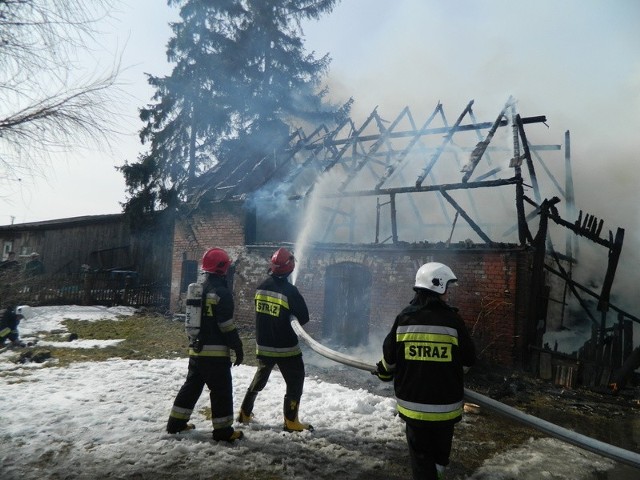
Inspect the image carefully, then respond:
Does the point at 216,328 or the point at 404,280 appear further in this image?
the point at 404,280

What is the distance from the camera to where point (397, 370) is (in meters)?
2.96

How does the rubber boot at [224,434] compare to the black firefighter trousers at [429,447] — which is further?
the rubber boot at [224,434]

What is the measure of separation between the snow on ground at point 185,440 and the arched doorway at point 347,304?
4038mm

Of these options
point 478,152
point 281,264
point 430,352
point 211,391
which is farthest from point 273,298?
point 478,152

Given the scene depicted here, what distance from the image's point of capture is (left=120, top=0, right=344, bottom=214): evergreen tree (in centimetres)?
1731

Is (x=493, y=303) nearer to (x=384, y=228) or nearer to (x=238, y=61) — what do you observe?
(x=384, y=228)

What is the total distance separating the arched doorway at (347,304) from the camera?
9938mm

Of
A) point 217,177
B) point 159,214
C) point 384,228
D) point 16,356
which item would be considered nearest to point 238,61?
point 217,177

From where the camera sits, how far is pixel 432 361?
277cm

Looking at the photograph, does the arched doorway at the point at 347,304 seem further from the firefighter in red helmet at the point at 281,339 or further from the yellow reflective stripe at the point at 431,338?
the yellow reflective stripe at the point at 431,338

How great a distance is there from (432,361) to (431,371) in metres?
0.07

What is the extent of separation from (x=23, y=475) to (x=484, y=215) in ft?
44.5

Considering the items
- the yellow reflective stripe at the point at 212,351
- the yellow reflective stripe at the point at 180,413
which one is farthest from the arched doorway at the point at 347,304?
the yellow reflective stripe at the point at 180,413

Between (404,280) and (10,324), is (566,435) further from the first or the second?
(10,324)
